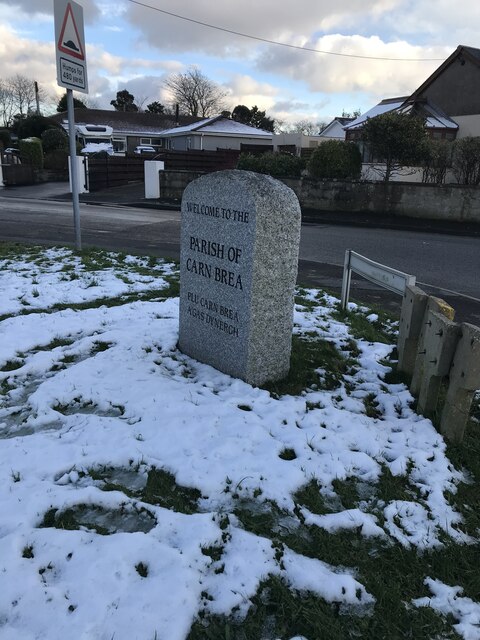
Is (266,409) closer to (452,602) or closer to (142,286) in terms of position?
(452,602)

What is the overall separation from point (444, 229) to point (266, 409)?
42.5 ft

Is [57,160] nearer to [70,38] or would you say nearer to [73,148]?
[73,148]

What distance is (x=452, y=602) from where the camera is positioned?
217cm

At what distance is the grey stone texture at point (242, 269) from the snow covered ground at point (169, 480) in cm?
28

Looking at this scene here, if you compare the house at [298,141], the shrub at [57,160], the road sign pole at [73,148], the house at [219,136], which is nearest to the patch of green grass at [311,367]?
the road sign pole at [73,148]

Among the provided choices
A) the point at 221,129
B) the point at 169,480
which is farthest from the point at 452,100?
the point at 169,480

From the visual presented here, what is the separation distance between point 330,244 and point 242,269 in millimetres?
8185

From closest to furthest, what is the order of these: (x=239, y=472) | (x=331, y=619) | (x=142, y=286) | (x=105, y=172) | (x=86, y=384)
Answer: (x=331, y=619), (x=239, y=472), (x=86, y=384), (x=142, y=286), (x=105, y=172)

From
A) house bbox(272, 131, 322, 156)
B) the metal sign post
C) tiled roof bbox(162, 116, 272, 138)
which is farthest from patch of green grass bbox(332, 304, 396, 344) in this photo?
tiled roof bbox(162, 116, 272, 138)

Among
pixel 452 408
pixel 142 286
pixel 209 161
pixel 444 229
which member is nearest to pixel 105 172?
pixel 209 161

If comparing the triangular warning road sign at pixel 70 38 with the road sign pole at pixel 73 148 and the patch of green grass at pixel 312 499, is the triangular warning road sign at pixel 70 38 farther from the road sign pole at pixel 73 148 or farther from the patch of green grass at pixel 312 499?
the patch of green grass at pixel 312 499

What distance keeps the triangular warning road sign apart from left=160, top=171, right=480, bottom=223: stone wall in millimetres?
11211

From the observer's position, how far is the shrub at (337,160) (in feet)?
57.5

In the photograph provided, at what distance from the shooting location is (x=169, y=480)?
2.86 m
